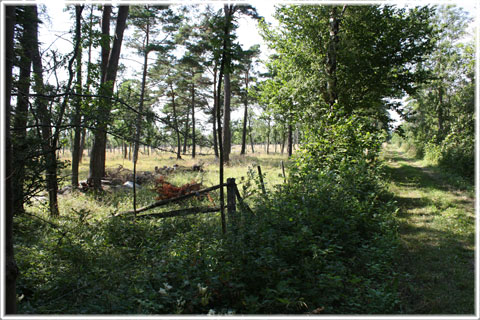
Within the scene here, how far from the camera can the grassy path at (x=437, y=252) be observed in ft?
12.1

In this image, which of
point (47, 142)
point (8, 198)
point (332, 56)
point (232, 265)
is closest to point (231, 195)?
point (232, 265)

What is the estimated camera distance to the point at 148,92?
29375 millimetres

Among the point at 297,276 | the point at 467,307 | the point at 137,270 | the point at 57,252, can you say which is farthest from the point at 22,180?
the point at 467,307

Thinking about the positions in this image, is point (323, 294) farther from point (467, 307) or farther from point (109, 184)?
point (109, 184)

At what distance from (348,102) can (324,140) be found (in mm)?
5329

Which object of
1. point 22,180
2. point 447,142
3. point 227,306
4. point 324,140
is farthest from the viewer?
point 447,142

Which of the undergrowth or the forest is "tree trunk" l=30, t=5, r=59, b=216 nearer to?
the forest

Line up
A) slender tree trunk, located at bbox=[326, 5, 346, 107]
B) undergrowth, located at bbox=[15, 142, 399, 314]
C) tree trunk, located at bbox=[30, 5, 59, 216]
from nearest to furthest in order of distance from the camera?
undergrowth, located at bbox=[15, 142, 399, 314] → tree trunk, located at bbox=[30, 5, 59, 216] → slender tree trunk, located at bbox=[326, 5, 346, 107]

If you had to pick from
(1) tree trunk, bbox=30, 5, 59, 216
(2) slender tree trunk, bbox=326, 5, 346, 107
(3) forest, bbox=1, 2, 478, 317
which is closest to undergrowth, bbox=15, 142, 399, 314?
(3) forest, bbox=1, 2, 478, 317

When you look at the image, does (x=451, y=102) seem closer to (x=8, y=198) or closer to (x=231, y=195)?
(x=231, y=195)

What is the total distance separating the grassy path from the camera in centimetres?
369

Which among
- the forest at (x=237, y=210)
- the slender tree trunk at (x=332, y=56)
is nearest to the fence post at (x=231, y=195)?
the forest at (x=237, y=210)

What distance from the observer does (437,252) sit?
5184 millimetres

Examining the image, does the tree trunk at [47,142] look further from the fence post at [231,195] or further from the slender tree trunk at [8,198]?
the fence post at [231,195]
